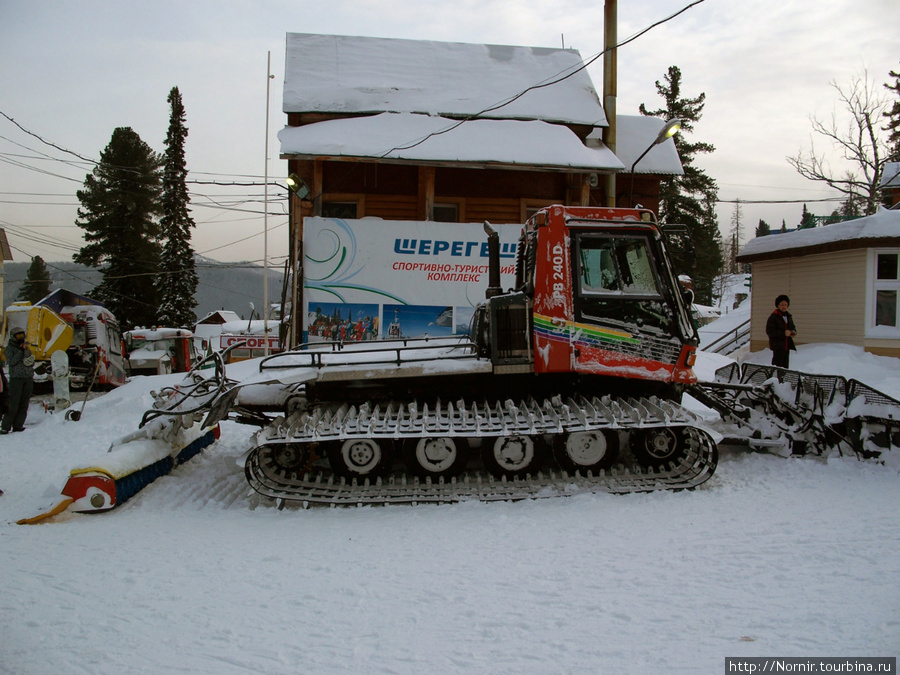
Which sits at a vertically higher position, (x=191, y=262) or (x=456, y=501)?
(x=191, y=262)

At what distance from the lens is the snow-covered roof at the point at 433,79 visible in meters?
13.0

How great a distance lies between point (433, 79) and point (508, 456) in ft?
37.1

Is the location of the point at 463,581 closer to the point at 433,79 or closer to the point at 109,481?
the point at 109,481

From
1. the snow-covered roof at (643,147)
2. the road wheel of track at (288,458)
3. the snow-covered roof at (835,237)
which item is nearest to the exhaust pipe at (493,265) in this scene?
the road wheel of track at (288,458)

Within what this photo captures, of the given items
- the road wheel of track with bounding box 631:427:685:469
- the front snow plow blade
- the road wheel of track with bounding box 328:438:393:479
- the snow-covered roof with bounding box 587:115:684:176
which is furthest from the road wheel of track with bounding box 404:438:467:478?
the snow-covered roof with bounding box 587:115:684:176

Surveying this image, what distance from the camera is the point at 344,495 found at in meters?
5.09

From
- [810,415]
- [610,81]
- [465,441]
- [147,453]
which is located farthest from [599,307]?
[610,81]

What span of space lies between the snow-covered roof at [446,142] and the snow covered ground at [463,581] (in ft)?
24.3

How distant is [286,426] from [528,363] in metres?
2.29

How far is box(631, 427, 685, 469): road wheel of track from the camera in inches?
215

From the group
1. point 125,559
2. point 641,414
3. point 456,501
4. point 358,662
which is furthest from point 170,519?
point 641,414

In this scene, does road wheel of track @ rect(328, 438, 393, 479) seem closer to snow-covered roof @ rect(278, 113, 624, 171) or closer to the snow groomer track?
the snow groomer track

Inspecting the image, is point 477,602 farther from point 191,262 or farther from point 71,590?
point 191,262

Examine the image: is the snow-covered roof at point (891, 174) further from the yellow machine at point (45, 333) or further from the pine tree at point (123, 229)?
the pine tree at point (123, 229)
